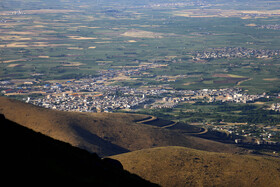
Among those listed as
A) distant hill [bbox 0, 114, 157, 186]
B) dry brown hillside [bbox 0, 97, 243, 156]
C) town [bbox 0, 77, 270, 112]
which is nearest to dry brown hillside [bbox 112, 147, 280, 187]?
distant hill [bbox 0, 114, 157, 186]

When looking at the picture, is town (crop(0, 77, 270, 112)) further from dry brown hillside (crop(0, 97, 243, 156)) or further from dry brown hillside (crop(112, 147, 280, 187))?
dry brown hillside (crop(112, 147, 280, 187))

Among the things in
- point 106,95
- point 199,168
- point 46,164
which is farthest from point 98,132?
point 106,95

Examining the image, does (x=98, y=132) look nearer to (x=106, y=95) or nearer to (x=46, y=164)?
(x=46, y=164)

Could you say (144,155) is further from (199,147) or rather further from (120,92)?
(120,92)

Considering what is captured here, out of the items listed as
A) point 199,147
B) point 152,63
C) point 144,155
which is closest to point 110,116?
point 199,147

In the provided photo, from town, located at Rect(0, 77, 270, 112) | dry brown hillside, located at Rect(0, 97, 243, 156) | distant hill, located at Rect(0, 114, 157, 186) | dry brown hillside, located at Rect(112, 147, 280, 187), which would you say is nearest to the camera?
distant hill, located at Rect(0, 114, 157, 186)
